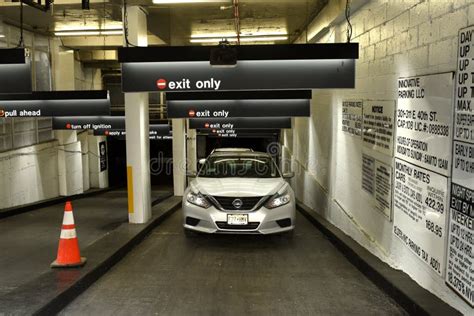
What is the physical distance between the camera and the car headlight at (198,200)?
25.3ft

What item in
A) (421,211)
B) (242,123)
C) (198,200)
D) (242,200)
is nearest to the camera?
(421,211)

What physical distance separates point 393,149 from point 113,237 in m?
4.45

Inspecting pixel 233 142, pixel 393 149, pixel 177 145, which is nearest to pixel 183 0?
pixel 393 149

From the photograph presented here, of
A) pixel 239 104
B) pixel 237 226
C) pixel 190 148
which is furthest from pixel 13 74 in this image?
pixel 190 148

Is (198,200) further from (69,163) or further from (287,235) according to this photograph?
(69,163)

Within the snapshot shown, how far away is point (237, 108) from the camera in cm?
1018

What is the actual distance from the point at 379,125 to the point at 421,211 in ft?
5.63

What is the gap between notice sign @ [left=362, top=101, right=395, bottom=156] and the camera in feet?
18.7

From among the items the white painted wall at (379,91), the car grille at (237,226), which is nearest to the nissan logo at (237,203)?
the car grille at (237,226)

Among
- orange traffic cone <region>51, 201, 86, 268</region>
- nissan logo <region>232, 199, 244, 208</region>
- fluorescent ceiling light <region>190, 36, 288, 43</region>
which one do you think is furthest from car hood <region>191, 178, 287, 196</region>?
fluorescent ceiling light <region>190, 36, 288, 43</region>

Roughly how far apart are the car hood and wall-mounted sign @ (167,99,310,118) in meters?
2.01

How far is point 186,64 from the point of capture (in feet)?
19.6

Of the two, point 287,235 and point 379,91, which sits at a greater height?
point 379,91

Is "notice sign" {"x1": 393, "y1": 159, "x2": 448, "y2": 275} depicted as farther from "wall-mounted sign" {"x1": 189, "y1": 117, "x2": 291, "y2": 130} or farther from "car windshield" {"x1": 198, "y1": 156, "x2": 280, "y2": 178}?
"wall-mounted sign" {"x1": 189, "y1": 117, "x2": 291, "y2": 130}
